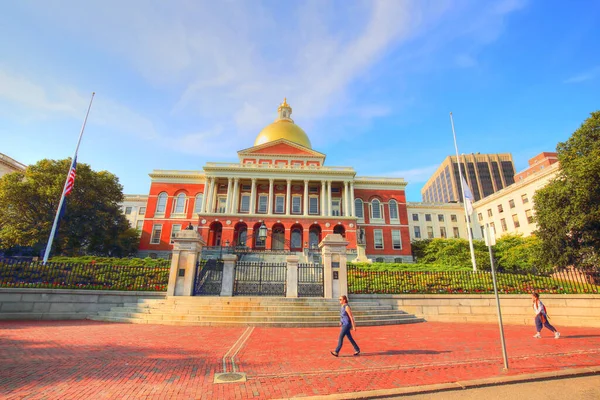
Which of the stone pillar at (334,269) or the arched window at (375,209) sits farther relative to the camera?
the arched window at (375,209)

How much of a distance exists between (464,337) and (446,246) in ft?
118

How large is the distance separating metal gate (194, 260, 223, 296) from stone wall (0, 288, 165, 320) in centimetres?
233

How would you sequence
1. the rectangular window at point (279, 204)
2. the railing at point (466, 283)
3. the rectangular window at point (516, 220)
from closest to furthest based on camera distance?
the railing at point (466, 283)
the rectangular window at point (279, 204)
the rectangular window at point (516, 220)

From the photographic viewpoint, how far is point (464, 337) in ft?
29.9

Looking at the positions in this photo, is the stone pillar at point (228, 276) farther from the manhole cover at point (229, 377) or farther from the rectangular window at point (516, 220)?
the rectangular window at point (516, 220)

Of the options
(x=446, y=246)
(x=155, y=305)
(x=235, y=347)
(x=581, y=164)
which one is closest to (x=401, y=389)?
(x=235, y=347)

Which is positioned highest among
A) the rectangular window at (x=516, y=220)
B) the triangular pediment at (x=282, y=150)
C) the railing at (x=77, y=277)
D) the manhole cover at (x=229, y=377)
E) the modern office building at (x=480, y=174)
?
the modern office building at (x=480, y=174)

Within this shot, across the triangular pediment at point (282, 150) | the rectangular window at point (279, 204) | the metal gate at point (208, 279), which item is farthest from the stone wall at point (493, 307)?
the triangular pediment at point (282, 150)

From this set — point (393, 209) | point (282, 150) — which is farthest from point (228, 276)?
point (393, 209)

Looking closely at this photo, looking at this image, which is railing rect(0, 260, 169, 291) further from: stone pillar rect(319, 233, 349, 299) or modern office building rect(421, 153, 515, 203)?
modern office building rect(421, 153, 515, 203)

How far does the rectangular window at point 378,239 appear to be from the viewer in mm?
44688

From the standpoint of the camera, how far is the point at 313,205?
45906mm

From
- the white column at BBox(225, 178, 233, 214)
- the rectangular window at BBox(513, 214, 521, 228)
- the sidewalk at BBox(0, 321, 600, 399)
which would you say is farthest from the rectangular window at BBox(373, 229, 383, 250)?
the sidewalk at BBox(0, 321, 600, 399)

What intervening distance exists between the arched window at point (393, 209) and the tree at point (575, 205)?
2376 centimetres
